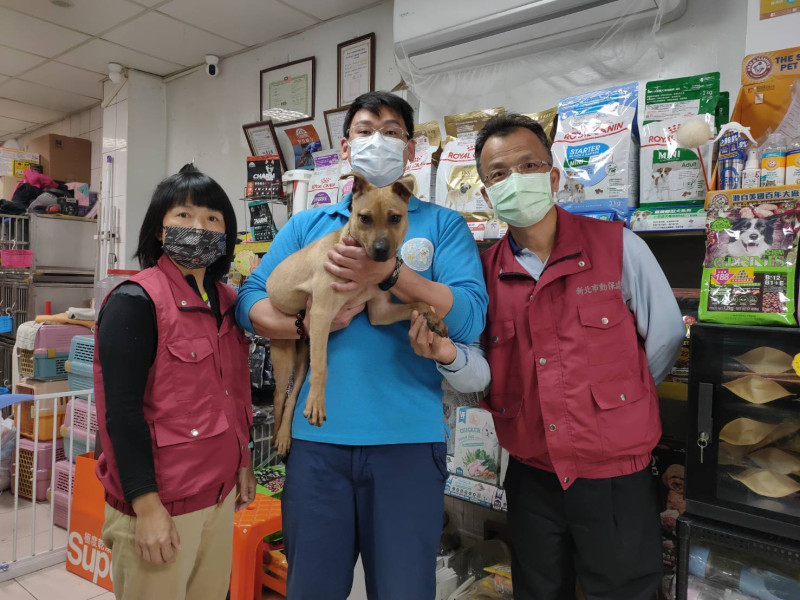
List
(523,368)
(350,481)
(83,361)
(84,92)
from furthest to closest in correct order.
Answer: (84,92), (83,361), (523,368), (350,481)

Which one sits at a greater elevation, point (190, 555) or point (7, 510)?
point (190, 555)

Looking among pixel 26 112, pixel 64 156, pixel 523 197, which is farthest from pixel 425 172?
pixel 26 112

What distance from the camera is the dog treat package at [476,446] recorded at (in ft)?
7.25

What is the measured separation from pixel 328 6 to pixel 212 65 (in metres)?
1.44

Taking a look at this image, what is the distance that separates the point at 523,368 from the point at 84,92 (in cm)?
597

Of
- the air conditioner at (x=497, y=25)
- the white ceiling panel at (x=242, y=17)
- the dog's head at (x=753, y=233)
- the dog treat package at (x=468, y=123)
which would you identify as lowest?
the dog's head at (x=753, y=233)

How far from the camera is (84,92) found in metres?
5.48

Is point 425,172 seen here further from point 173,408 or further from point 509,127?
point 173,408

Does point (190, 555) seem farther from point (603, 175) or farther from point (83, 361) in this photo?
point (83, 361)

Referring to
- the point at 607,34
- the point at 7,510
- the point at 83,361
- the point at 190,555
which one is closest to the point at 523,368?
the point at 190,555

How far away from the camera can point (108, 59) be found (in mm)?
4609

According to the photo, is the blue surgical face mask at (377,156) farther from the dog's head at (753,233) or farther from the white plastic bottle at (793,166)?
the white plastic bottle at (793,166)

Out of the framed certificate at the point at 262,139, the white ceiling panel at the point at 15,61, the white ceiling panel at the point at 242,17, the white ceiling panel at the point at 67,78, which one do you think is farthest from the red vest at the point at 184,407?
the white ceiling panel at the point at 67,78

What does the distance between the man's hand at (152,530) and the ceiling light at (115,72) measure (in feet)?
15.5
